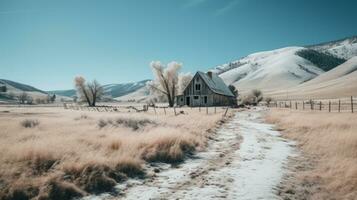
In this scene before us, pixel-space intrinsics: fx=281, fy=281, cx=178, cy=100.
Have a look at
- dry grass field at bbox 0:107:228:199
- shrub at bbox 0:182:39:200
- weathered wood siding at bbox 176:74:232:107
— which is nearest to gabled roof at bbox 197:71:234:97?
weathered wood siding at bbox 176:74:232:107

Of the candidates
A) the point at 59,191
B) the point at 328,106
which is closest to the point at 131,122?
the point at 59,191

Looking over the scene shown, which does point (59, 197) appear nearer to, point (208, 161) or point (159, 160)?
point (159, 160)

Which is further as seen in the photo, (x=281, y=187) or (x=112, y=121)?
(x=112, y=121)

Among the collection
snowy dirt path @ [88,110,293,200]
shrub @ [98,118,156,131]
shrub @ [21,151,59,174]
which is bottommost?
snowy dirt path @ [88,110,293,200]

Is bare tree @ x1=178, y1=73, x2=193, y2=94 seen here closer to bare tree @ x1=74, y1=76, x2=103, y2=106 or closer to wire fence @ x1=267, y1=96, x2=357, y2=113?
wire fence @ x1=267, y1=96, x2=357, y2=113

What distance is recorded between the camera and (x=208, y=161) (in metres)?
10.4

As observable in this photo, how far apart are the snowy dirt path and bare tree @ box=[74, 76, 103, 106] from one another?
7193 centimetres

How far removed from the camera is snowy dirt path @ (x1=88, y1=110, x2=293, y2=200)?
22.3 feet

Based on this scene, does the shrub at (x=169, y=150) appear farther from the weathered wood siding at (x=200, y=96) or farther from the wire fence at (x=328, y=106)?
the weathered wood siding at (x=200, y=96)

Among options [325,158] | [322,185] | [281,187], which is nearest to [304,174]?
[322,185]

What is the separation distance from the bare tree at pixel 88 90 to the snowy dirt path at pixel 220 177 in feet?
236

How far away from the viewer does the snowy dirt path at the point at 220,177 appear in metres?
6.80

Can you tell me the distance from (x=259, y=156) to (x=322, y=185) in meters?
3.75

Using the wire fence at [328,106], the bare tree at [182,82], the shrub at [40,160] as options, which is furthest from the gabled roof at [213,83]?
the shrub at [40,160]
